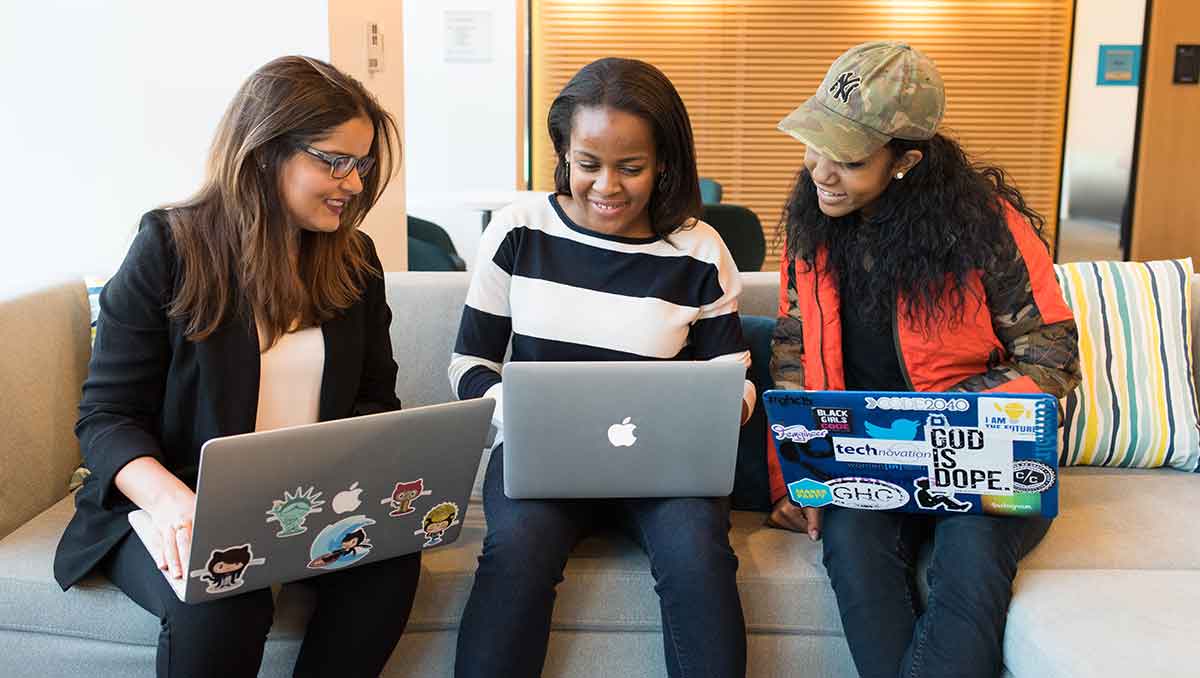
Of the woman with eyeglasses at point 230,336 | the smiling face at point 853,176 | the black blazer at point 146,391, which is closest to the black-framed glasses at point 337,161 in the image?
the woman with eyeglasses at point 230,336

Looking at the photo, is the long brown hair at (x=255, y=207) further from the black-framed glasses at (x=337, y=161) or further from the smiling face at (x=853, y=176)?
the smiling face at (x=853, y=176)

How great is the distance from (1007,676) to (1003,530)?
0.21 metres

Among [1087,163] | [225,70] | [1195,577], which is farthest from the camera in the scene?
[1087,163]

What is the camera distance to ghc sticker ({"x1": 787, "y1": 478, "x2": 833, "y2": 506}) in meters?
1.70

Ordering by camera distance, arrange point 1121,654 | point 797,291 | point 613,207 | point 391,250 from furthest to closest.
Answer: point 391,250 < point 797,291 < point 613,207 < point 1121,654

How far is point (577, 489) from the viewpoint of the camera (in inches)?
64.6

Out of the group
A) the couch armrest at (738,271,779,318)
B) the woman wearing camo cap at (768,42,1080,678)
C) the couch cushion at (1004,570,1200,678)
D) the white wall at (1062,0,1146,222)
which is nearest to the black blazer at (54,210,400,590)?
the woman wearing camo cap at (768,42,1080,678)

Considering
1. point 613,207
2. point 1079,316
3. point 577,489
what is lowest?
point 577,489

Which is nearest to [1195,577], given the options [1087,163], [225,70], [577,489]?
[577,489]

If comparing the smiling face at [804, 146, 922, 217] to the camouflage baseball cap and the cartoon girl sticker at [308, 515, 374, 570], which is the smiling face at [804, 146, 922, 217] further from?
the cartoon girl sticker at [308, 515, 374, 570]

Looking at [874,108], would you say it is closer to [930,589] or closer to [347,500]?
[930,589]

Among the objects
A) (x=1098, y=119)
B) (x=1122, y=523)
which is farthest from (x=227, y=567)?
(x=1098, y=119)

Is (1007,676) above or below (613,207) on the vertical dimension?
below

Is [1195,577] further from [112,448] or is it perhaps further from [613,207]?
[112,448]
